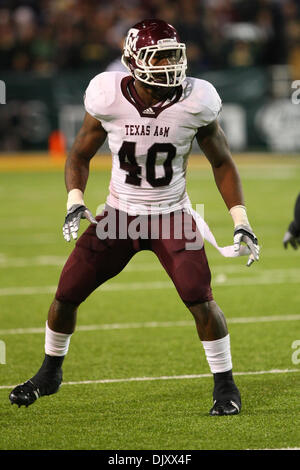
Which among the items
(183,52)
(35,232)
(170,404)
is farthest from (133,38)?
(35,232)

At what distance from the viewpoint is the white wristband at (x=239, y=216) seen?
444 cm

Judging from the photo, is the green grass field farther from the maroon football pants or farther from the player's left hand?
the player's left hand

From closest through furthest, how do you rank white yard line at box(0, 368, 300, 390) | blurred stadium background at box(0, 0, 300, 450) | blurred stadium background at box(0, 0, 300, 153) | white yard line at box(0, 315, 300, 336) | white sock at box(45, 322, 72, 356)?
blurred stadium background at box(0, 0, 300, 450) < white sock at box(45, 322, 72, 356) < white yard line at box(0, 368, 300, 390) < white yard line at box(0, 315, 300, 336) < blurred stadium background at box(0, 0, 300, 153)

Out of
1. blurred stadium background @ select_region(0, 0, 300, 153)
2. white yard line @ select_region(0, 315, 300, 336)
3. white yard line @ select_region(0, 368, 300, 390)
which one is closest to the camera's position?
white yard line @ select_region(0, 368, 300, 390)

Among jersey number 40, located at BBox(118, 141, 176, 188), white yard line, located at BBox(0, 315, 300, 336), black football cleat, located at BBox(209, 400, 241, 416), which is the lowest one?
white yard line, located at BBox(0, 315, 300, 336)

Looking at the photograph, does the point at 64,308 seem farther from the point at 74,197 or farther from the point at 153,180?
the point at 153,180

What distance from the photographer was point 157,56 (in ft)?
14.4

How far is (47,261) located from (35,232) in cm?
158

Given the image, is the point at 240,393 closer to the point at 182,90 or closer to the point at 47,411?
the point at 47,411

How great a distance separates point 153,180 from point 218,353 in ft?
2.66

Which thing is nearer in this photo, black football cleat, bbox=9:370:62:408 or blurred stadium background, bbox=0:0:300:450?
blurred stadium background, bbox=0:0:300:450

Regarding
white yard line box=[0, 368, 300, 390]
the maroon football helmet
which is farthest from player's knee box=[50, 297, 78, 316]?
the maroon football helmet

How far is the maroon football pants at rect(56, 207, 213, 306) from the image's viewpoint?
4.42 m

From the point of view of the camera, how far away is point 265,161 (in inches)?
681
